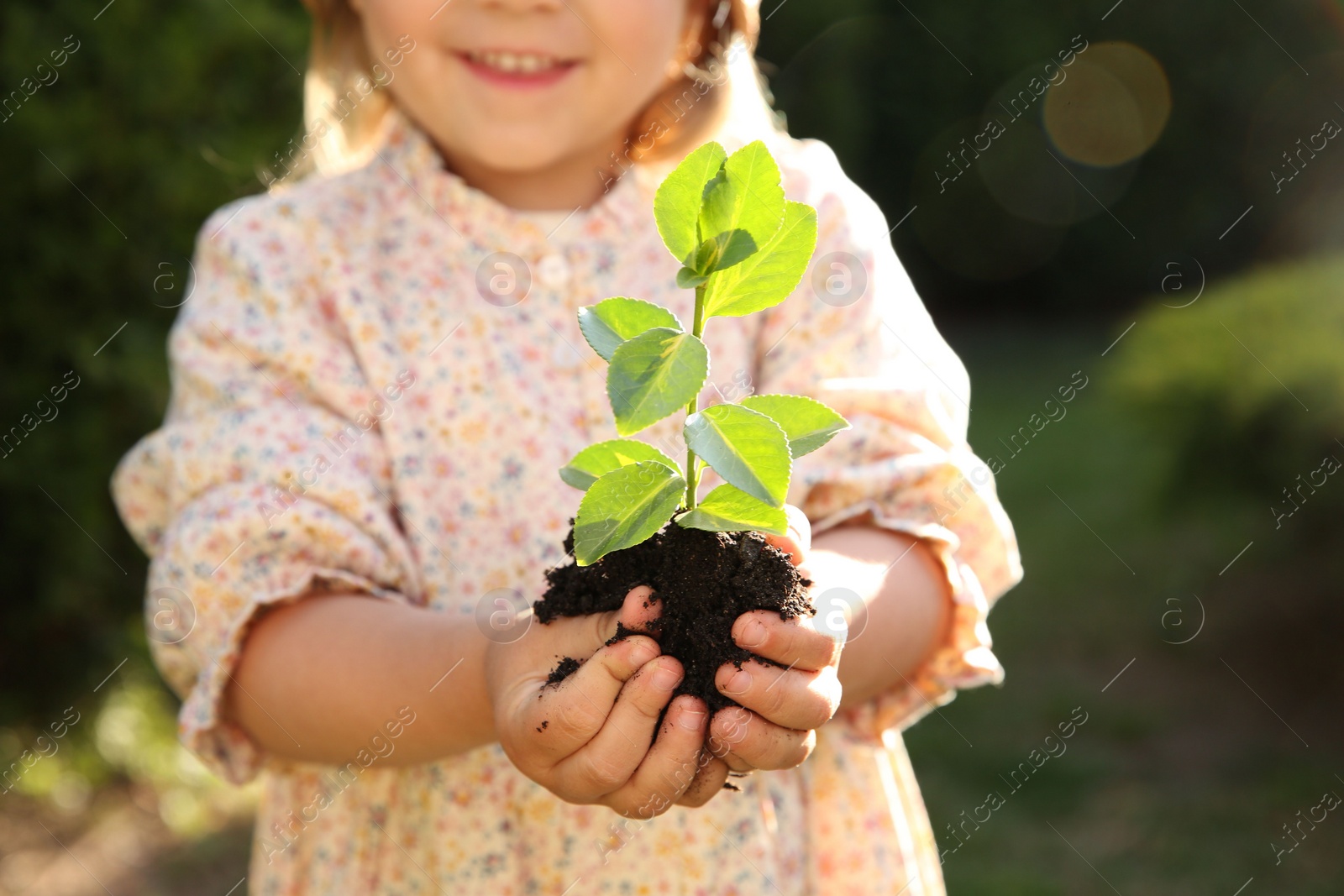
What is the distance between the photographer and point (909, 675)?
158 cm

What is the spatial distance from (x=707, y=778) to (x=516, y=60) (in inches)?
39.7

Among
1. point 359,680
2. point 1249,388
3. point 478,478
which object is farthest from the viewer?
point 1249,388

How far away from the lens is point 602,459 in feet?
3.45

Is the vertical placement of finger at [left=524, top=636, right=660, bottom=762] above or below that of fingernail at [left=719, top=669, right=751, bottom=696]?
above

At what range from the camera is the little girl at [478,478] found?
1.51 m

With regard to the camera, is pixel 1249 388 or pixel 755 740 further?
pixel 1249 388

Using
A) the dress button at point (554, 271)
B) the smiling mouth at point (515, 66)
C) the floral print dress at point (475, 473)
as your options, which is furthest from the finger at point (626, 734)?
the smiling mouth at point (515, 66)

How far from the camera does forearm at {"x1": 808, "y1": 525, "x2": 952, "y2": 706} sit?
143 centimetres

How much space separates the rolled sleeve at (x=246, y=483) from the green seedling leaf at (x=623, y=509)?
663 mm

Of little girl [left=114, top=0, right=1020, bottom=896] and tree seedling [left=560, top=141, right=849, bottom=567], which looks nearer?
tree seedling [left=560, top=141, right=849, bottom=567]

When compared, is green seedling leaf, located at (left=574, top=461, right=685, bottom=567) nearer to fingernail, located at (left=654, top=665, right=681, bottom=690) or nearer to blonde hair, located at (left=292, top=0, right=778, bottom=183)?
fingernail, located at (left=654, top=665, right=681, bottom=690)

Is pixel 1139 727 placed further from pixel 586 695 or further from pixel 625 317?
pixel 625 317

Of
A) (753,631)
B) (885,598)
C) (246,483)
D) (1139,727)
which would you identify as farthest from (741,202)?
(1139,727)

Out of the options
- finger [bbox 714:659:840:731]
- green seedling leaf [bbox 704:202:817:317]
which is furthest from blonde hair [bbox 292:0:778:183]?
finger [bbox 714:659:840:731]
